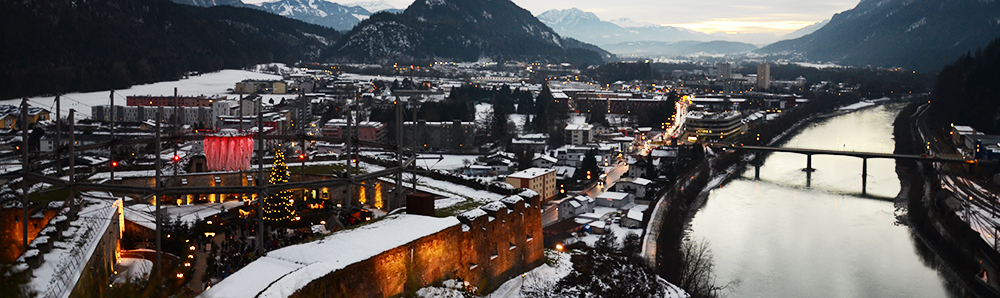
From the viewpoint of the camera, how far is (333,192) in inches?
386

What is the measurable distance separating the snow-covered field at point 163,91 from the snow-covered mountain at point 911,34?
2050 inches

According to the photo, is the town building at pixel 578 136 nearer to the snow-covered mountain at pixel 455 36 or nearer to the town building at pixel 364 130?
the town building at pixel 364 130

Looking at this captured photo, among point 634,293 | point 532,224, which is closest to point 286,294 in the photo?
point 532,224

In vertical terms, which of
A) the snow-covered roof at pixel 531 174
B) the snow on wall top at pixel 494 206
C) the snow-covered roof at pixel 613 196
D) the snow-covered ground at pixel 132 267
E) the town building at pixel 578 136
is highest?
the snow on wall top at pixel 494 206

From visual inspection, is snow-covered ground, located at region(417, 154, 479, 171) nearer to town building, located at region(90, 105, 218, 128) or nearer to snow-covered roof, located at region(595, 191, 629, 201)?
snow-covered roof, located at region(595, 191, 629, 201)

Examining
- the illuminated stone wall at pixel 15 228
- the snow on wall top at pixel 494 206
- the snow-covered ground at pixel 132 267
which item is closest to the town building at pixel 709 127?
the snow on wall top at pixel 494 206

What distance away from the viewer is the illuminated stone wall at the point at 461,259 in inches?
227

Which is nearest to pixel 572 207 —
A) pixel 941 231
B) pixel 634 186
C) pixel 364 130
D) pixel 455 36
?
pixel 634 186

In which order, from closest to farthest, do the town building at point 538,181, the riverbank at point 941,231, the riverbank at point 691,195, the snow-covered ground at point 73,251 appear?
the snow-covered ground at point 73,251 → the riverbank at point 691,195 → the riverbank at point 941,231 → the town building at point 538,181

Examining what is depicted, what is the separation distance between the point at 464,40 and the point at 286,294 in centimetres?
7742

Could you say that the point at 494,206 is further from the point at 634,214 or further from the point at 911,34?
the point at 911,34

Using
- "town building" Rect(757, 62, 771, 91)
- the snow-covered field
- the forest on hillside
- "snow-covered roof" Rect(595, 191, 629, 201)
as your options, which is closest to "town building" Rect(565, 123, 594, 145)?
"snow-covered roof" Rect(595, 191, 629, 201)

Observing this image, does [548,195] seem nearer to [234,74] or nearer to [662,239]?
[662,239]

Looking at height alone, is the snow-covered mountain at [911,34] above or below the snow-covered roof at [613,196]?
above
